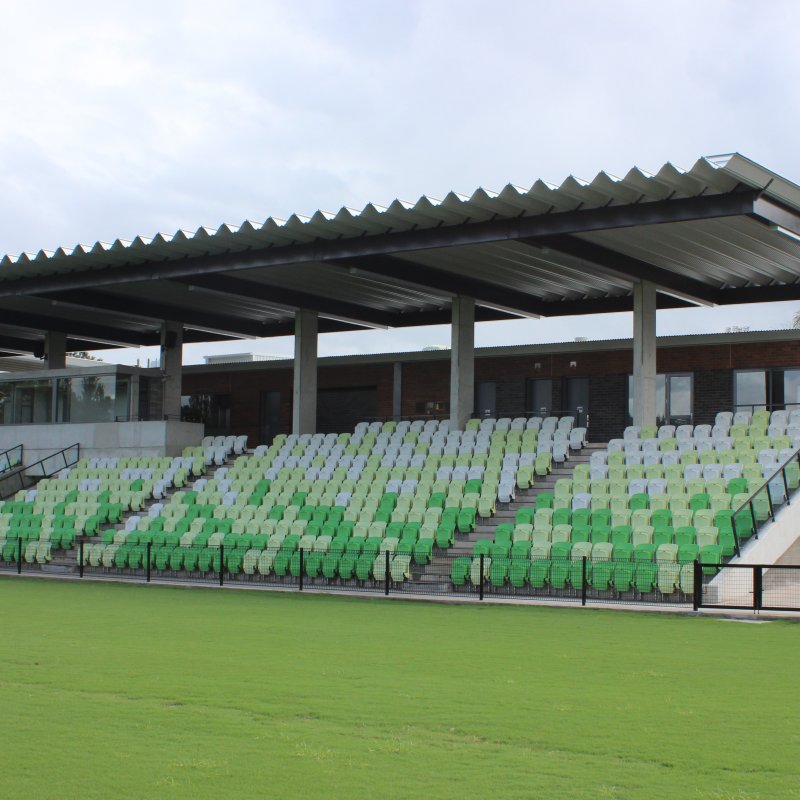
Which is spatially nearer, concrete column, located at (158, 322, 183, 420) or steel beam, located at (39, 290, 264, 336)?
steel beam, located at (39, 290, 264, 336)

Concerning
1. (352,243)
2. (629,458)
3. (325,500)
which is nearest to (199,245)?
(352,243)

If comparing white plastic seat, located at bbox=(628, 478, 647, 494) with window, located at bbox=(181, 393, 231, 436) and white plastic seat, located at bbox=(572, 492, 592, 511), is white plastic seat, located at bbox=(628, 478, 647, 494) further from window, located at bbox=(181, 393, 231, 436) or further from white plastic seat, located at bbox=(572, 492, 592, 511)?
window, located at bbox=(181, 393, 231, 436)

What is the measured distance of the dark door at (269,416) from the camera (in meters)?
40.2

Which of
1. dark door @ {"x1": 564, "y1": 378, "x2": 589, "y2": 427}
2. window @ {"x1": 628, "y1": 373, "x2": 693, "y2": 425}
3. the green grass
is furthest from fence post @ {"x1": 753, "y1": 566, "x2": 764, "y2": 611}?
dark door @ {"x1": 564, "y1": 378, "x2": 589, "y2": 427}

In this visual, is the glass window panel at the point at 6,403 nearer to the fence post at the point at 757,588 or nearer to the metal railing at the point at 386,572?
the metal railing at the point at 386,572

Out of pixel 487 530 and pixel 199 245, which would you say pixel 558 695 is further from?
pixel 199 245

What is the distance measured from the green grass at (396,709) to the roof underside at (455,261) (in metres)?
9.49

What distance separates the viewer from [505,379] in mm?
34906

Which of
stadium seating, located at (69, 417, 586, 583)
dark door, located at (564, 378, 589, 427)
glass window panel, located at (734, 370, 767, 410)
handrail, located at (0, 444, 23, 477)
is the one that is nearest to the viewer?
stadium seating, located at (69, 417, 586, 583)

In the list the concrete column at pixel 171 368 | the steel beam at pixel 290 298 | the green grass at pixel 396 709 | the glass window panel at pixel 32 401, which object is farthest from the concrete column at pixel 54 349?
the green grass at pixel 396 709

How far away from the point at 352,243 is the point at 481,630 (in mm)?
13317

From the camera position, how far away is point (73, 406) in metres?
35.9

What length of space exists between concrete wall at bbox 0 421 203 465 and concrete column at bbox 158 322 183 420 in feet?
6.53

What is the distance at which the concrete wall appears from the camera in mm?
33812
